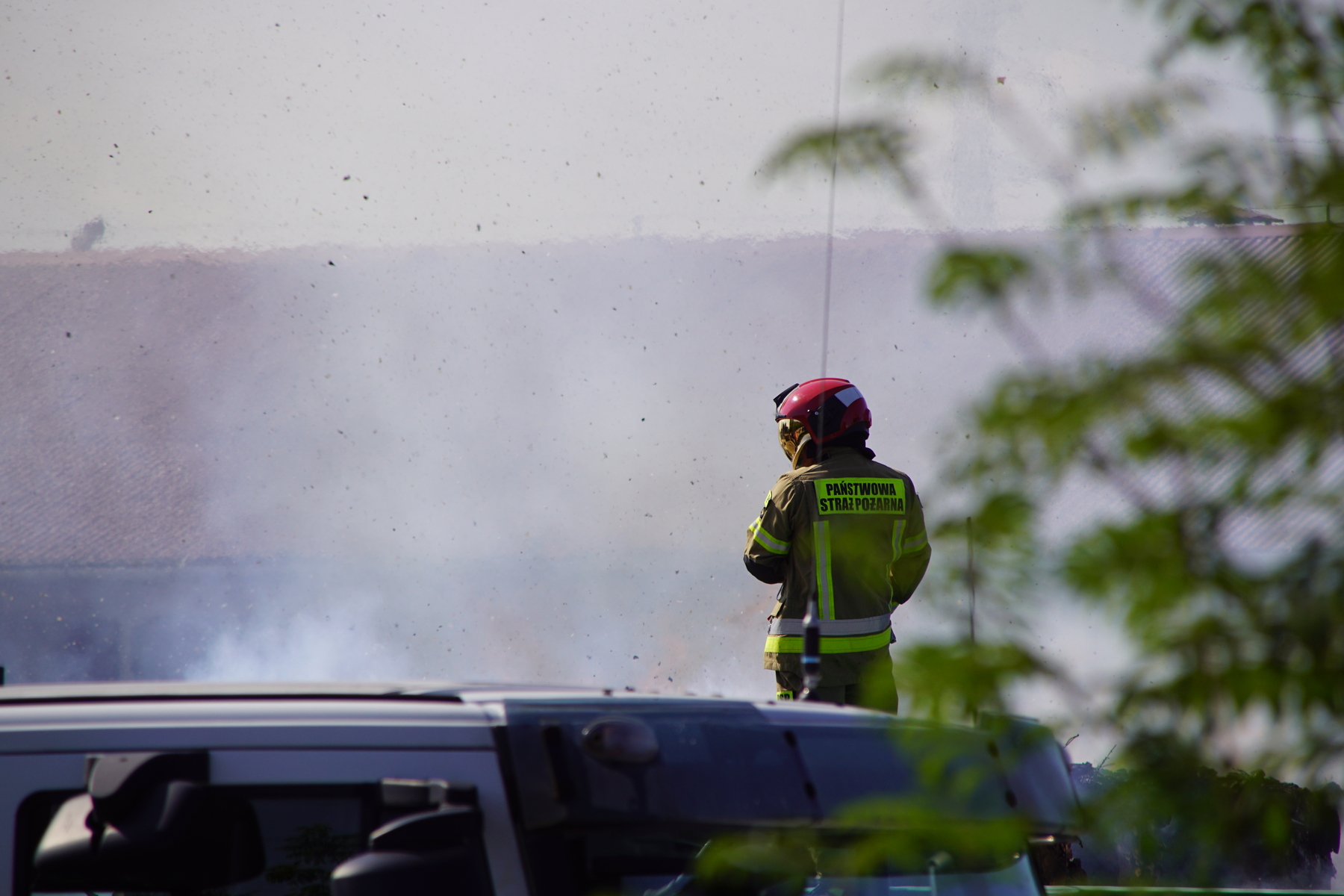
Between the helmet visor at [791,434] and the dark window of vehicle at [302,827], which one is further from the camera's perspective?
the helmet visor at [791,434]

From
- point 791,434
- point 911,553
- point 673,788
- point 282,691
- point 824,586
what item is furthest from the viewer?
point 791,434

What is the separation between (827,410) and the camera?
13.9 ft

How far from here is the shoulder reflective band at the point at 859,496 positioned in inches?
161

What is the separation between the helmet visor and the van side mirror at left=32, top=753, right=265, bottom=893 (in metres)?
3.02

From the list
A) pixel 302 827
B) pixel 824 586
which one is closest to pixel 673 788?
pixel 302 827

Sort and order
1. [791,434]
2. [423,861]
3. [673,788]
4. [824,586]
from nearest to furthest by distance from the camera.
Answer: [423,861], [673,788], [824,586], [791,434]

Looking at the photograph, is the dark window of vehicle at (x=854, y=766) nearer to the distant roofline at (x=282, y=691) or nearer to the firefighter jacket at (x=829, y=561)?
the distant roofline at (x=282, y=691)

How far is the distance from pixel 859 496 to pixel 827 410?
1.07 ft

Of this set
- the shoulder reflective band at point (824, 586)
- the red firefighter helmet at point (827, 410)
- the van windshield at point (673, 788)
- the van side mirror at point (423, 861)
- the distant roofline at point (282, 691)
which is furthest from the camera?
the red firefighter helmet at point (827, 410)

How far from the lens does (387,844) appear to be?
4.71ft

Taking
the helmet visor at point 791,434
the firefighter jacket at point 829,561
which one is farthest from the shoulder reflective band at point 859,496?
the helmet visor at point 791,434

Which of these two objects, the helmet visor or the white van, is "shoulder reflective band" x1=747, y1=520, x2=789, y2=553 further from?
the white van

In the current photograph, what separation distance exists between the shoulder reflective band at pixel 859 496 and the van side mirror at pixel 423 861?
2721 millimetres

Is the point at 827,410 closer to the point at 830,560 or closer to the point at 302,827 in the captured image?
the point at 830,560
